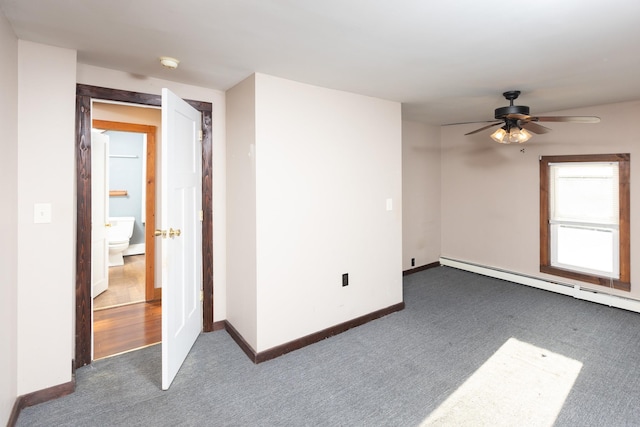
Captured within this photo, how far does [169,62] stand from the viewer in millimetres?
2295

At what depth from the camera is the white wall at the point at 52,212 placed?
2.06 meters

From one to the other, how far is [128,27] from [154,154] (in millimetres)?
2312

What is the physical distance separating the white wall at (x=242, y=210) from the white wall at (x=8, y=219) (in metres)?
1.41

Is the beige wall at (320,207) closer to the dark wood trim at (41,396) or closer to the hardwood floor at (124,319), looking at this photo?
the hardwood floor at (124,319)

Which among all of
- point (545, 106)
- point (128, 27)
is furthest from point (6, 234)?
point (545, 106)

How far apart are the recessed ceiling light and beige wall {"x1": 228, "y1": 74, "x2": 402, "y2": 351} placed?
0.57 metres

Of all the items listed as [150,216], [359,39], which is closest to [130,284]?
[150,216]

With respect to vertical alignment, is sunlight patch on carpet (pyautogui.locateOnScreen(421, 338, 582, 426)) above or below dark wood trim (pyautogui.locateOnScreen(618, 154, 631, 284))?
below

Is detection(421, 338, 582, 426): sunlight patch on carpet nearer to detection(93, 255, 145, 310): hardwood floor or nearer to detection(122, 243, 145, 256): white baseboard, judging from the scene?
detection(93, 255, 145, 310): hardwood floor

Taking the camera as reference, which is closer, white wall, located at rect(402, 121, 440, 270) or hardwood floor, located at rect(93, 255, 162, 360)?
hardwood floor, located at rect(93, 255, 162, 360)

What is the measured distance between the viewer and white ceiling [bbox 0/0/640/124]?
1.63 meters

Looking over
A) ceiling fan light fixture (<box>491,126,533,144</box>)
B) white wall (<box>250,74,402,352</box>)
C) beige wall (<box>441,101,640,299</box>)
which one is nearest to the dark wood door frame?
white wall (<box>250,74,402,352</box>)

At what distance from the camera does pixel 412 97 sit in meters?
3.37

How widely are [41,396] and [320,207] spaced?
2.31 m
